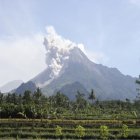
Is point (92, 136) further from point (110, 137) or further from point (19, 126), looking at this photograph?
point (19, 126)

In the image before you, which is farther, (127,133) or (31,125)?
(31,125)

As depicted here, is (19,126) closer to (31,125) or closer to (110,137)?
(31,125)

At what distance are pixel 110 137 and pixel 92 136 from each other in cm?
257

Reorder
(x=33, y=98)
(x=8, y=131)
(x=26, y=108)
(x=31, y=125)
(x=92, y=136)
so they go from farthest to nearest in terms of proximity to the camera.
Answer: (x=33, y=98) < (x=26, y=108) < (x=31, y=125) < (x=8, y=131) < (x=92, y=136)

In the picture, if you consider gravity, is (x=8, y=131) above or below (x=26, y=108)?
below

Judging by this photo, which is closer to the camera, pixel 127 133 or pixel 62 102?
pixel 127 133

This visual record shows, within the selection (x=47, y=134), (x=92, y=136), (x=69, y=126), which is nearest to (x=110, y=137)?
(x=92, y=136)

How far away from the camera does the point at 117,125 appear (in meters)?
75.1

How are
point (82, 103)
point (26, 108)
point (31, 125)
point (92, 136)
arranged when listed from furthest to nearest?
point (82, 103) < point (26, 108) < point (31, 125) < point (92, 136)

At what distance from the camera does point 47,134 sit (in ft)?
199

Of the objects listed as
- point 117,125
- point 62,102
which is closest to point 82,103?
point 62,102

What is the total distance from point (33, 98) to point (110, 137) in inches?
3709

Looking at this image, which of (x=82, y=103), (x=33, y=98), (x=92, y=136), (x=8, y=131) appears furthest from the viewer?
(x=82, y=103)

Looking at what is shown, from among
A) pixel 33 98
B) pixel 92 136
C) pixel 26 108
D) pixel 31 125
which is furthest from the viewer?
pixel 33 98
